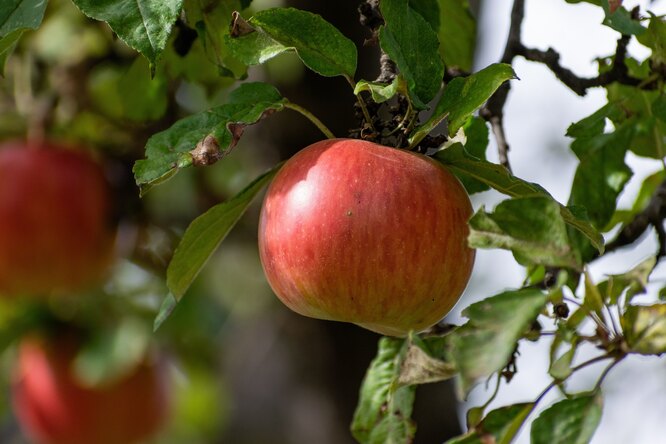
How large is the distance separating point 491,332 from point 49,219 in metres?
1.34

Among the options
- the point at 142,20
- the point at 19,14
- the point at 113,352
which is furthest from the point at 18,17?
the point at 113,352

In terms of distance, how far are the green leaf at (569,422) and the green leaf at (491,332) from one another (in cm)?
9

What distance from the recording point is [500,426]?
0.93m

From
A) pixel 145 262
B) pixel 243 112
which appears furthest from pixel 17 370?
pixel 243 112

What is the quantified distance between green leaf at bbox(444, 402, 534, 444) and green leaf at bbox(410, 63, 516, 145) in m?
0.24

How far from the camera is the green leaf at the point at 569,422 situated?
0.83 metres

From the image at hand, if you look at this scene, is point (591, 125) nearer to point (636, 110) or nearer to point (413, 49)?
point (636, 110)

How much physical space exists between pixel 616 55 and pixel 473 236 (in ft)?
1.26

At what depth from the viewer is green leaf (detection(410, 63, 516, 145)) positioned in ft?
2.93

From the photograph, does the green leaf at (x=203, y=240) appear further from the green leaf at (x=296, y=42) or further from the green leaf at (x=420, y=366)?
the green leaf at (x=420, y=366)

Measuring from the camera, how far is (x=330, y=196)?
2.98 feet

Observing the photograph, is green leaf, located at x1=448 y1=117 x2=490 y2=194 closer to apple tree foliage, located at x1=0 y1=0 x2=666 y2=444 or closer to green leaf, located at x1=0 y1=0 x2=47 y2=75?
apple tree foliage, located at x1=0 y1=0 x2=666 y2=444

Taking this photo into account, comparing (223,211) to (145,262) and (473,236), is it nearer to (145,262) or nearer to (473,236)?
(473,236)

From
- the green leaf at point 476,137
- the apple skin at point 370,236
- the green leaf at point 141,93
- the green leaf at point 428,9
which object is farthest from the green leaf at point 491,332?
the green leaf at point 141,93
